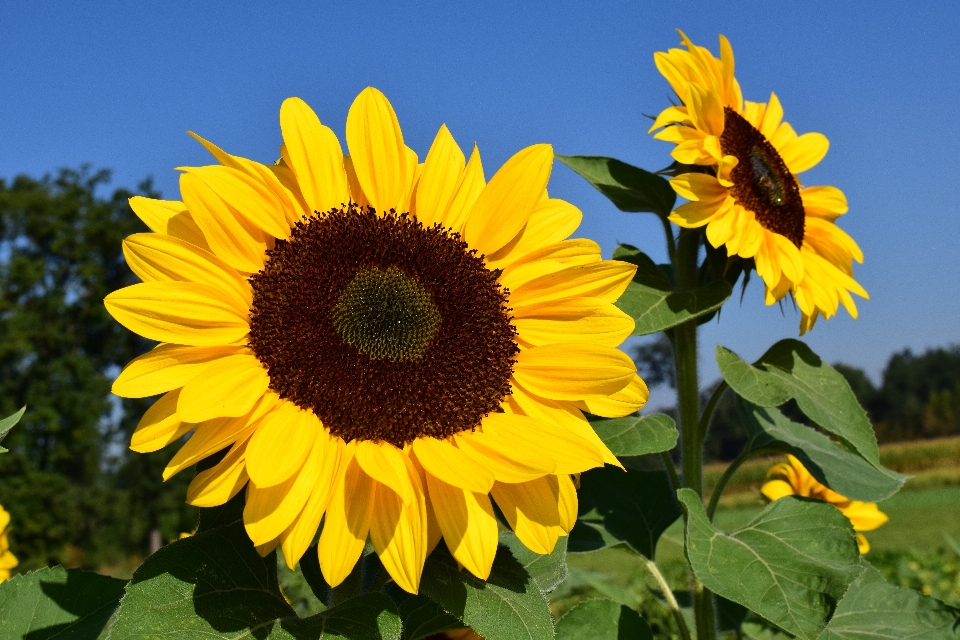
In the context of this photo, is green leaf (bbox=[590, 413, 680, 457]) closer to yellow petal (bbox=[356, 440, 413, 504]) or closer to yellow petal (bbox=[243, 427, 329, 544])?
yellow petal (bbox=[356, 440, 413, 504])

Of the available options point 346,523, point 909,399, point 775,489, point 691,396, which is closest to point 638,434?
point 691,396

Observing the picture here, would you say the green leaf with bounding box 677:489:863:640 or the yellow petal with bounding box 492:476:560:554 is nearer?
the yellow petal with bounding box 492:476:560:554

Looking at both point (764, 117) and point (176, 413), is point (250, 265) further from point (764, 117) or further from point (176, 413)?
point (764, 117)

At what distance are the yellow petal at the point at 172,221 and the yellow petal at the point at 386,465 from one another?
1.53 ft

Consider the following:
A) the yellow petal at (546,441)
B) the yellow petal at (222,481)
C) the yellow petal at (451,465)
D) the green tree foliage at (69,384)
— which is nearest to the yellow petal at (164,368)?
the yellow petal at (222,481)

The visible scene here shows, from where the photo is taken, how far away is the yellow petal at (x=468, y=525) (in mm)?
1343

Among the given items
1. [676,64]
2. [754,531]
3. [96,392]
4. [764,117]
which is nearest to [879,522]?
[754,531]

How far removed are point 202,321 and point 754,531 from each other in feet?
4.94

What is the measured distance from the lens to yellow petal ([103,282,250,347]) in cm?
135

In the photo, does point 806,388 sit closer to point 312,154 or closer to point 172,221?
point 312,154


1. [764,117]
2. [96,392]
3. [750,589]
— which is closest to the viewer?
[750,589]

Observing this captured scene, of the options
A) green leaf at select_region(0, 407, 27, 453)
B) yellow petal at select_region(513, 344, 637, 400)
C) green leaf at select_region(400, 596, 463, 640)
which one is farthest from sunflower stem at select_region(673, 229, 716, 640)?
green leaf at select_region(0, 407, 27, 453)

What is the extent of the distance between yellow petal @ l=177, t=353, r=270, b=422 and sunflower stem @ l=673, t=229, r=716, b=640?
4.36ft

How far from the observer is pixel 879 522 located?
343 cm
